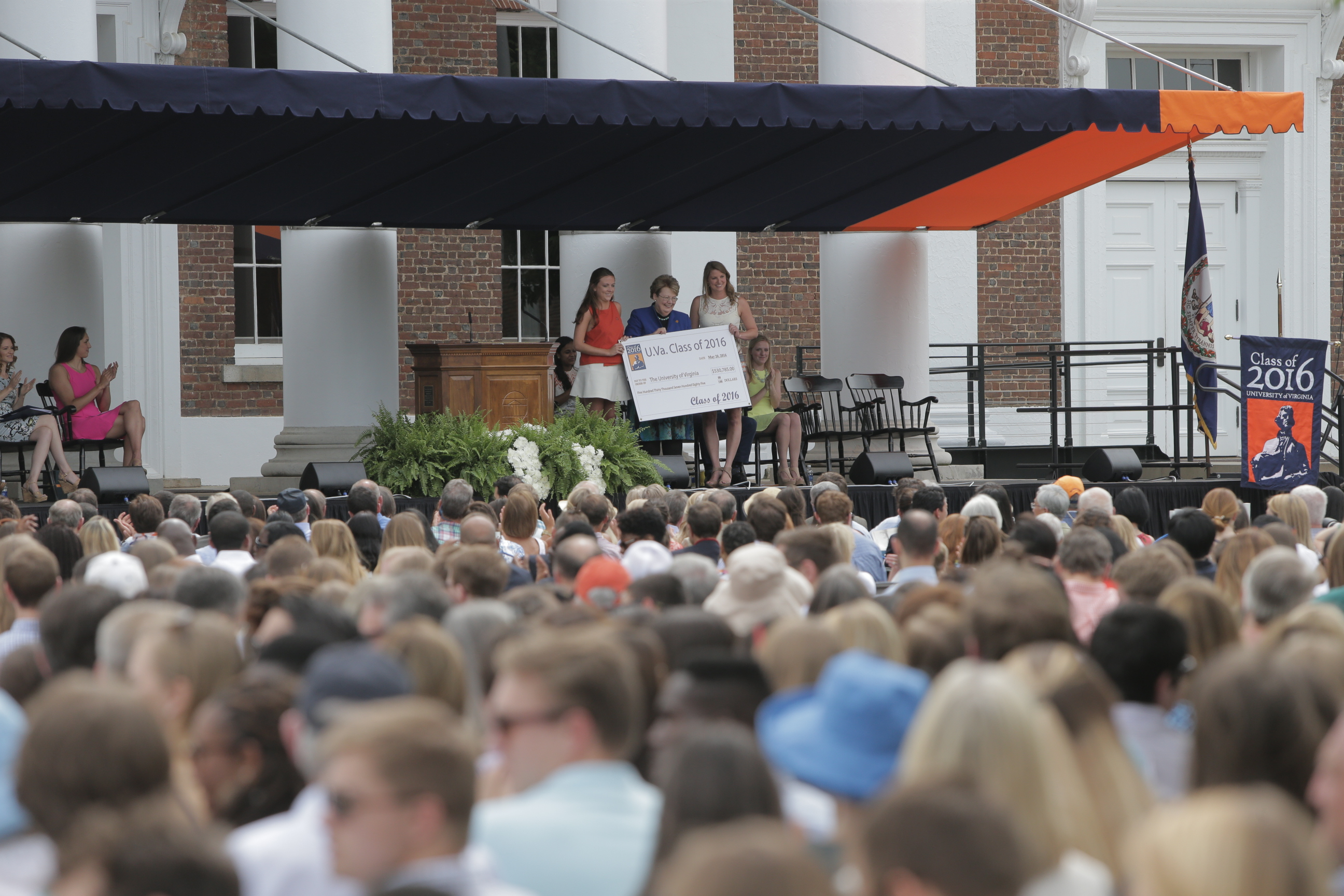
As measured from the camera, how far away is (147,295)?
16312mm

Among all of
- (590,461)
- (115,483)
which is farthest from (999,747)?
(115,483)

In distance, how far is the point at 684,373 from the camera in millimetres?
13148

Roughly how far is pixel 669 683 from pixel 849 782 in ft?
1.58

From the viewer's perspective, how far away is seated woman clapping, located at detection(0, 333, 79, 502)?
11672 mm

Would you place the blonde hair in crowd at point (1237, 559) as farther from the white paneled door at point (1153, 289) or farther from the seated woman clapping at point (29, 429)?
the white paneled door at point (1153, 289)

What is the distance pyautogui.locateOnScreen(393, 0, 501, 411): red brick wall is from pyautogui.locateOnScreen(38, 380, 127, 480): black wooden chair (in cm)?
481

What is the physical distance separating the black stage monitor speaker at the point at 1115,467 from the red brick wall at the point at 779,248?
4942 mm

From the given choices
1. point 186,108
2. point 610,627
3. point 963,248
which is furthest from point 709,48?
point 610,627

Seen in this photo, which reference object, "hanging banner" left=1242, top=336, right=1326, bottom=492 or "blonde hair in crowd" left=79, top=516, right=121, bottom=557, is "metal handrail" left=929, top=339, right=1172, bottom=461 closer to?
"hanging banner" left=1242, top=336, right=1326, bottom=492

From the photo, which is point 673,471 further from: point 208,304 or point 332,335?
point 208,304

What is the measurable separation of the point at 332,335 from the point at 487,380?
52.0 inches

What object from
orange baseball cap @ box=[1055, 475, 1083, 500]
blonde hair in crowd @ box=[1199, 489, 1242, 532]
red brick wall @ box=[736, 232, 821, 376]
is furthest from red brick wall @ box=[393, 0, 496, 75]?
blonde hair in crowd @ box=[1199, 489, 1242, 532]

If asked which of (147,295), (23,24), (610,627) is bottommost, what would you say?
(610,627)

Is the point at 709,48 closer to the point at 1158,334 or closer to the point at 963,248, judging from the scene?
the point at 963,248
